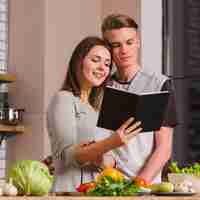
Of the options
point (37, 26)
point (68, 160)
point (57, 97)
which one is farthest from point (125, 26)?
point (37, 26)

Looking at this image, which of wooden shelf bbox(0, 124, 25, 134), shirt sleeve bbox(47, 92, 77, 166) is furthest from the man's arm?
wooden shelf bbox(0, 124, 25, 134)

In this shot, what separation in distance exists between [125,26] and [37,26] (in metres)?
2.12

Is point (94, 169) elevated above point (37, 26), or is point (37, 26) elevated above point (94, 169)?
point (37, 26)

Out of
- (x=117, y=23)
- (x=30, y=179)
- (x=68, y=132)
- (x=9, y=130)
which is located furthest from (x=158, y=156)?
(x=9, y=130)

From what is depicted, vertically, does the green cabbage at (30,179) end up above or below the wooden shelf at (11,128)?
below

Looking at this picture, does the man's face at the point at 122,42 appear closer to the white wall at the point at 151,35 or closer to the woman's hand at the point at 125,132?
Answer: the woman's hand at the point at 125,132

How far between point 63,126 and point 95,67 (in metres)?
0.26

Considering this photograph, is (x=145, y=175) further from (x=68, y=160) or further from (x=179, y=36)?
(x=179, y=36)

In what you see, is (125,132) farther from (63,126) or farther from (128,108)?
(63,126)

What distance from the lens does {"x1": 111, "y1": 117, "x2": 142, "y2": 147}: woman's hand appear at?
2.71 m

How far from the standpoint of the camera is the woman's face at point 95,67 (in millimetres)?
2877

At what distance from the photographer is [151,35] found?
17.4ft

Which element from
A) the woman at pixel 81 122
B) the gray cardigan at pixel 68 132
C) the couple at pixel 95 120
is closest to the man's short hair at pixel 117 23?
the couple at pixel 95 120

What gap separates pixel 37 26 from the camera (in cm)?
516
